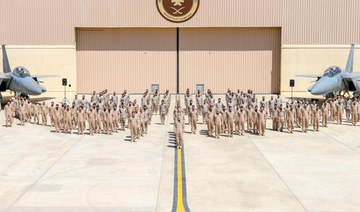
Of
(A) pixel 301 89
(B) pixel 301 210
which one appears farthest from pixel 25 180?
(A) pixel 301 89

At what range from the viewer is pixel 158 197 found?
11148mm

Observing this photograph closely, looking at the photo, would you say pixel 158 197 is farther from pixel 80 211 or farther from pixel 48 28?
pixel 48 28

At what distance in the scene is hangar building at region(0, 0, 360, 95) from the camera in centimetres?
3738

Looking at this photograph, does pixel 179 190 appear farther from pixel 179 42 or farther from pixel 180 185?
pixel 179 42

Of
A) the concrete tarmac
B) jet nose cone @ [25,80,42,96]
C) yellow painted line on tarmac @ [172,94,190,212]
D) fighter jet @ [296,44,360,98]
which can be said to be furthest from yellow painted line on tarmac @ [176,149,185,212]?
jet nose cone @ [25,80,42,96]

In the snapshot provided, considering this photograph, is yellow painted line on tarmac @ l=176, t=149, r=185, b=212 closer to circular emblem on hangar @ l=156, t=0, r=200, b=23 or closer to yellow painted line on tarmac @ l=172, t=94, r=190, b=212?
yellow painted line on tarmac @ l=172, t=94, r=190, b=212

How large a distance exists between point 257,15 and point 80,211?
30.1 m

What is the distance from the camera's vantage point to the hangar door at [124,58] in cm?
3828

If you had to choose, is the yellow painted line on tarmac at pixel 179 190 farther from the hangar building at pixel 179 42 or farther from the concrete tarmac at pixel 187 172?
the hangar building at pixel 179 42

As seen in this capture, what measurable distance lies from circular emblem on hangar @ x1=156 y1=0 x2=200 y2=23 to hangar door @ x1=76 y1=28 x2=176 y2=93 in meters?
1.36

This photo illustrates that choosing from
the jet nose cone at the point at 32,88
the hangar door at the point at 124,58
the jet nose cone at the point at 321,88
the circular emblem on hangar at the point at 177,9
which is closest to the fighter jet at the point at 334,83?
the jet nose cone at the point at 321,88

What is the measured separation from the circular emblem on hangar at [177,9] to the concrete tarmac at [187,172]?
764 inches

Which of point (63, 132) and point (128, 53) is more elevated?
point (128, 53)

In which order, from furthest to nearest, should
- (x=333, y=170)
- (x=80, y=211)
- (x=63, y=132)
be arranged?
(x=63, y=132), (x=333, y=170), (x=80, y=211)
